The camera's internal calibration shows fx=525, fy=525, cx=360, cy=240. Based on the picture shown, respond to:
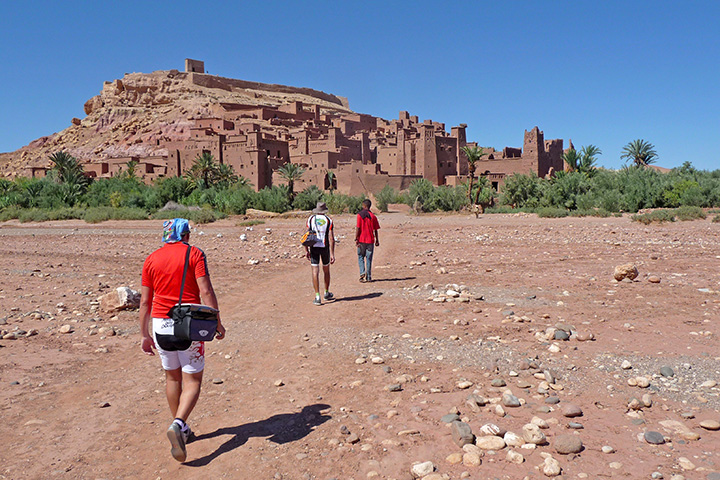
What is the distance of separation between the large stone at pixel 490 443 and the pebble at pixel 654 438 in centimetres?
89

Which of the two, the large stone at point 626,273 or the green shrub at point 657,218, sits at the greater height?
the green shrub at point 657,218

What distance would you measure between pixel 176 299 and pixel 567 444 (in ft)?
9.05

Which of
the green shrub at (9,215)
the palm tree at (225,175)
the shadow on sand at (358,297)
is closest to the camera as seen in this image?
the shadow on sand at (358,297)

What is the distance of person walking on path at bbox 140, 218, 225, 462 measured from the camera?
369cm

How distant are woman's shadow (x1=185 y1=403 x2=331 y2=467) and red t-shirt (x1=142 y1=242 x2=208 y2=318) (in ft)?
3.25

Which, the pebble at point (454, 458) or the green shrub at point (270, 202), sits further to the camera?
the green shrub at point (270, 202)

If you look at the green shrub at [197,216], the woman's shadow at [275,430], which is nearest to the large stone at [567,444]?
the woman's shadow at [275,430]

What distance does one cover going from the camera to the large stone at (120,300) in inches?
305

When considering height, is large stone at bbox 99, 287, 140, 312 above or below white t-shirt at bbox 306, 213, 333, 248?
below

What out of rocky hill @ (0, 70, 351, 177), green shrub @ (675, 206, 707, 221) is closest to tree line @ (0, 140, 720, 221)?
green shrub @ (675, 206, 707, 221)

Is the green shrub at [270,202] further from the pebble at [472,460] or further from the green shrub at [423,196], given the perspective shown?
the pebble at [472,460]

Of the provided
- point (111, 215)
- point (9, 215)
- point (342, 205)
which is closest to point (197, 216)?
point (111, 215)

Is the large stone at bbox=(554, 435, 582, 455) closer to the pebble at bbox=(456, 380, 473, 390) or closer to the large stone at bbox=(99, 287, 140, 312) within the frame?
the pebble at bbox=(456, 380, 473, 390)

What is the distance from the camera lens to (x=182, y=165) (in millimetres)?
53344
